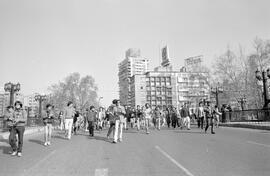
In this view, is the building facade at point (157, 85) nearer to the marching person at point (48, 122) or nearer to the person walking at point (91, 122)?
the person walking at point (91, 122)

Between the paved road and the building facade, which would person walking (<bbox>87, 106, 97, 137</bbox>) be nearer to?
the paved road

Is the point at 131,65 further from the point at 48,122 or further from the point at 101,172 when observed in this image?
the point at 101,172

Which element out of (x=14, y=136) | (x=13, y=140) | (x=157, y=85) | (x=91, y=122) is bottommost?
(x=13, y=140)

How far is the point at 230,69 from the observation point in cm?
4166

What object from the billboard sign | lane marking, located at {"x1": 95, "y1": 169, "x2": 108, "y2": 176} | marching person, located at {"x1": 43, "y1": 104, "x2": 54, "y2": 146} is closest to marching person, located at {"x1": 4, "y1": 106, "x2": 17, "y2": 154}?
marching person, located at {"x1": 43, "y1": 104, "x2": 54, "y2": 146}

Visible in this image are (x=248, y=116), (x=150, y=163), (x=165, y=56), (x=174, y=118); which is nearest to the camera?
(x=150, y=163)

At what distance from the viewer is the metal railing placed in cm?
1911

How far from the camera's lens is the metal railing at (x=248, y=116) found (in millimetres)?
19106

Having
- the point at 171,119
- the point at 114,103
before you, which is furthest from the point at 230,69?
the point at 114,103

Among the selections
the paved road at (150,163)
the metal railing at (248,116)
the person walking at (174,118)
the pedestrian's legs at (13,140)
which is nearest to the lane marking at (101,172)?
the paved road at (150,163)

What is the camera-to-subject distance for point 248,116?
2181 cm

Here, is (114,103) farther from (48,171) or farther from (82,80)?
(82,80)

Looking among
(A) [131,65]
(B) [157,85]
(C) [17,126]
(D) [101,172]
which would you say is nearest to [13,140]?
(C) [17,126]

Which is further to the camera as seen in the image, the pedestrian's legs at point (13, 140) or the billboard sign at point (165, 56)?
the billboard sign at point (165, 56)
